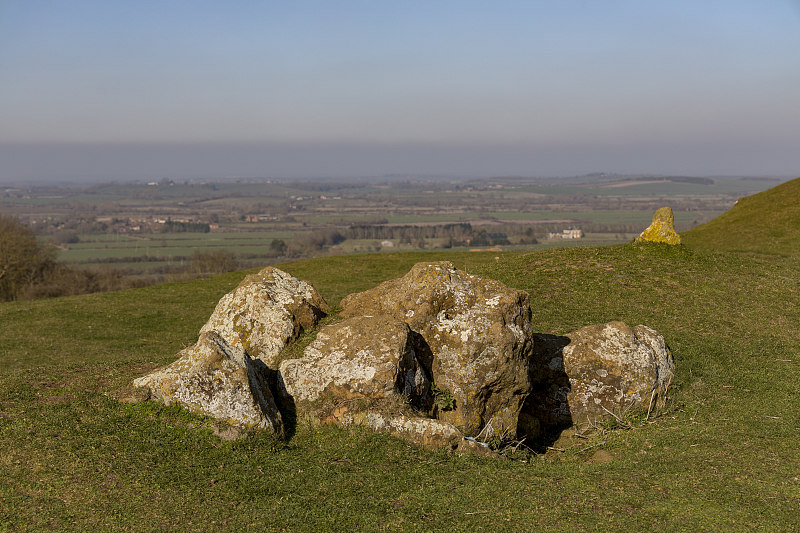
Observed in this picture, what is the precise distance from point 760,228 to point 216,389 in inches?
1842

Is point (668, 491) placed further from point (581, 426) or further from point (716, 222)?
point (716, 222)

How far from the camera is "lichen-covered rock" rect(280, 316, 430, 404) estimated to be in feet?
42.5

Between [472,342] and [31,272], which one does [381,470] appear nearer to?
[472,342]

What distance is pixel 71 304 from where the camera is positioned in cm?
3425

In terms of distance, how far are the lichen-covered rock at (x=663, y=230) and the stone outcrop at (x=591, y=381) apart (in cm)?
1885

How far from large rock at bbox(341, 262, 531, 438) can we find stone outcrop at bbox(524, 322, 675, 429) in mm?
1858

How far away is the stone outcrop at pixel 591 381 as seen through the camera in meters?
15.8

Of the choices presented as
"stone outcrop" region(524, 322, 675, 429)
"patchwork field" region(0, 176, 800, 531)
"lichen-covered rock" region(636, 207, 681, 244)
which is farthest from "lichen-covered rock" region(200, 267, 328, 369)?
"lichen-covered rock" region(636, 207, 681, 244)

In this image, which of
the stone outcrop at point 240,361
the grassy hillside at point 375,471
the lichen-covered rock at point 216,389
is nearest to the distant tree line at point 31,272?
the grassy hillside at point 375,471

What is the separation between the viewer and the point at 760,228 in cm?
4541

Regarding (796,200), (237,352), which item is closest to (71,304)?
(237,352)

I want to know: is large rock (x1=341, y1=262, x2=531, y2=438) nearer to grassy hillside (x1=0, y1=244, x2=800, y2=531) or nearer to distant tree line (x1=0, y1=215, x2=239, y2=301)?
grassy hillside (x1=0, y1=244, x2=800, y2=531)

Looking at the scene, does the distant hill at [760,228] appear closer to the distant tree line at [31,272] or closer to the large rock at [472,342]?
the large rock at [472,342]

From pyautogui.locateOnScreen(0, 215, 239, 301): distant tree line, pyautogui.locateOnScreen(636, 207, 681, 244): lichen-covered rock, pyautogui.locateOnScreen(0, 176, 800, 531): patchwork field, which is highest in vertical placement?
pyautogui.locateOnScreen(636, 207, 681, 244): lichen-covered rock
